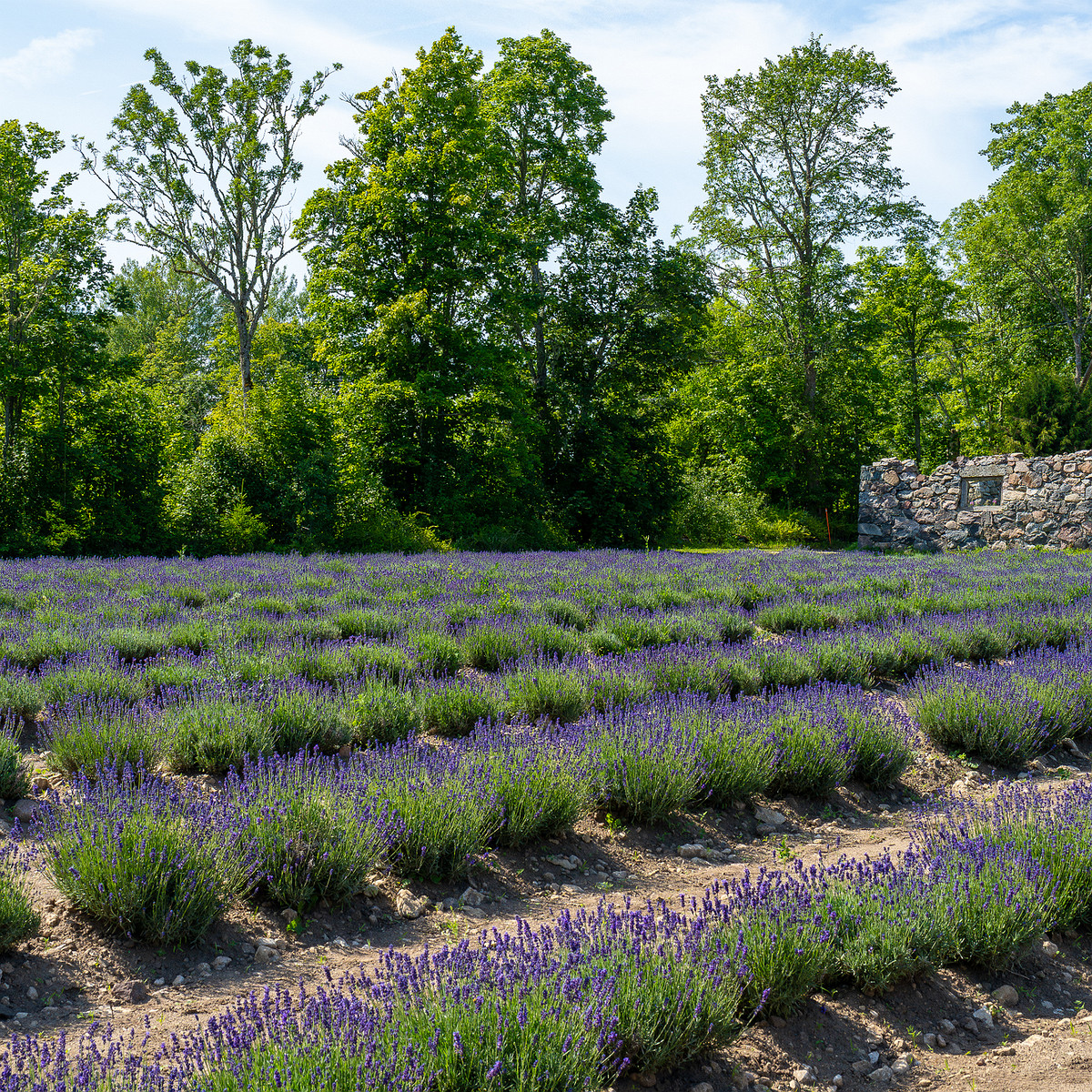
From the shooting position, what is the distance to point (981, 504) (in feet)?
71.3

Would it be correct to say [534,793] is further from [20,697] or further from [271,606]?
[271,606]

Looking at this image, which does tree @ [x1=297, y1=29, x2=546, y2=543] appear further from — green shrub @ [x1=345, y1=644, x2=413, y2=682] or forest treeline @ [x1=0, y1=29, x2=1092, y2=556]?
green shrub @ [x1=345, y1=644, x2=413, y2=682]

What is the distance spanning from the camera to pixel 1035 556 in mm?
15930

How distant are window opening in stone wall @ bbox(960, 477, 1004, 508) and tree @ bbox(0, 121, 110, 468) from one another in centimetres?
2086

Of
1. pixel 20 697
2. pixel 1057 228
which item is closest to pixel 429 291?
pixel 20 697

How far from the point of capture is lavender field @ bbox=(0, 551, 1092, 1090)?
2203mm

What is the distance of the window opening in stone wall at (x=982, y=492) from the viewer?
70.8 feet

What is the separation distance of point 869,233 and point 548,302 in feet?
43.0

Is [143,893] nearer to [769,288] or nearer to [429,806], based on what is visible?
[429,806]

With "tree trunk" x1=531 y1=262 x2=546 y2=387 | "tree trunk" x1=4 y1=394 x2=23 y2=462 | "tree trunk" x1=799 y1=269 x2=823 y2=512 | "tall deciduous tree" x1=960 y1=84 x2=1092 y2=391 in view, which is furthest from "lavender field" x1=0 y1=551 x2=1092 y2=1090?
"tall deciduous tree" x1=960 y1=84 x2=1092 y2=391

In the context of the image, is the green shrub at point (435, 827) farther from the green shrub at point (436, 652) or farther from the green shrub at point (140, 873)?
the green shrub at point (436, 652)

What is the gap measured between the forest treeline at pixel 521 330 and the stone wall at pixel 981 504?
3.42 metres

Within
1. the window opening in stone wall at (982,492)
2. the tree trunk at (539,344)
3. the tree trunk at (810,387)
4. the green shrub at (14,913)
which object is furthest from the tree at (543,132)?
the green shrub at (14,913)

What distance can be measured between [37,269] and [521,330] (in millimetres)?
12087
